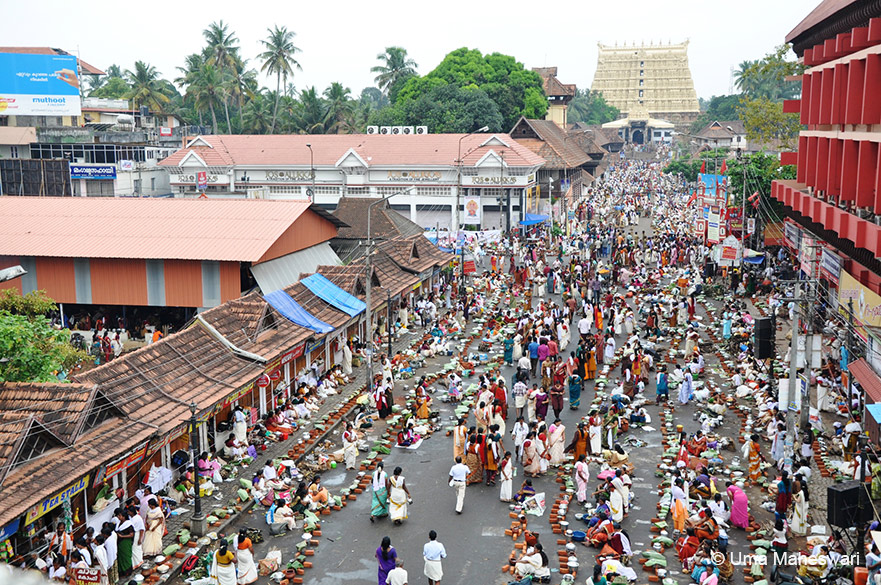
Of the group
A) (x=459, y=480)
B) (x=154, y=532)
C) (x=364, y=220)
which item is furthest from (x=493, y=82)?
(x=154, y=532)

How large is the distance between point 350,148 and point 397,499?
4804 centimetres

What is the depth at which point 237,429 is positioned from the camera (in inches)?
742

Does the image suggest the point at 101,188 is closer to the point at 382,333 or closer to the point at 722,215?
the point at 382,333

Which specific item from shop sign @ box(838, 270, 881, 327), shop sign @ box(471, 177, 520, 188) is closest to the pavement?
shop sign @ box(838, 270, 881, 327)

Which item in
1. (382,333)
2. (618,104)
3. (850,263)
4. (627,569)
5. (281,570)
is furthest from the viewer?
(618,104)

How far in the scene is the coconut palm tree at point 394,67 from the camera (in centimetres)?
8644

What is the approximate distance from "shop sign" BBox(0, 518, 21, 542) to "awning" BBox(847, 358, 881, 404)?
1497 centimetres

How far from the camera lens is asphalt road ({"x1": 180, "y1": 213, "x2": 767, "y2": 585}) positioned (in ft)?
45.3

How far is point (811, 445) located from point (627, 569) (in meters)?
7.94

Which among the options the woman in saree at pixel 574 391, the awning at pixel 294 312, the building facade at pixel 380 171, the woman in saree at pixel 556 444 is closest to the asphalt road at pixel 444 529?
the woman in saree at pixel 556 444

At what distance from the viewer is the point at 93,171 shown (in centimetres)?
5947

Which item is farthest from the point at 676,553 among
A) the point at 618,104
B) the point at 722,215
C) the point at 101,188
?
the point at 618,104

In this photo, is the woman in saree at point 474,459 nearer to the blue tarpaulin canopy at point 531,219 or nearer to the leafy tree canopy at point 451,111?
the blue tarpaulin canopy at point 531,219

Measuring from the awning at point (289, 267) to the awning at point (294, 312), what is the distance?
3349mm
